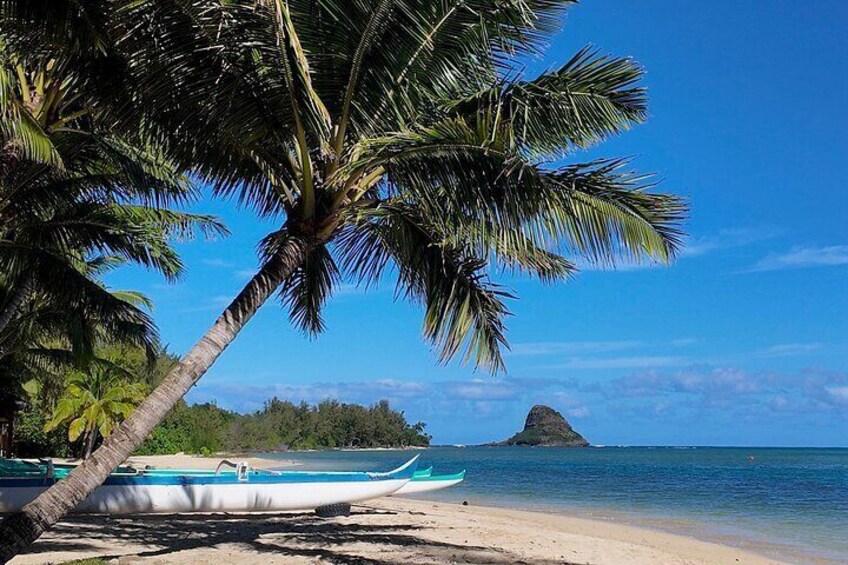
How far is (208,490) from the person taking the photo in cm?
1127

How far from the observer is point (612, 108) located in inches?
231

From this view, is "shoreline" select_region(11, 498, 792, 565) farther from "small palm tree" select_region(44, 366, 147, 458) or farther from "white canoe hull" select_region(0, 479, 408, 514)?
"small palm tree" select_region(44, 366, 147, 458)

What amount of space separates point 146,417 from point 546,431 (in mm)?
154117

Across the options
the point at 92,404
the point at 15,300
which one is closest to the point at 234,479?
the point at 15,300

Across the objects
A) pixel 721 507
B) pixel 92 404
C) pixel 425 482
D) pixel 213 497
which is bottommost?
pixel 721 507

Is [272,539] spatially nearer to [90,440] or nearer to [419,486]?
[419,486]

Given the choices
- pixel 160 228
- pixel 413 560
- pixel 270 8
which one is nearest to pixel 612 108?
pixel 270 8

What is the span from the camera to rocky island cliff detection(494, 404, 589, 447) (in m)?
154

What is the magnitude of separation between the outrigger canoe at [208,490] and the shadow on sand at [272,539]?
26 cm

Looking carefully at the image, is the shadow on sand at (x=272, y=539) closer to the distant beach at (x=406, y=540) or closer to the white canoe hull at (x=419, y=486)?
the distant beach at (x=406, y=540)

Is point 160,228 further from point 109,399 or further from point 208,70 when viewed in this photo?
point 109,399

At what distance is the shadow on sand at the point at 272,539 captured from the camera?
26.6 ft

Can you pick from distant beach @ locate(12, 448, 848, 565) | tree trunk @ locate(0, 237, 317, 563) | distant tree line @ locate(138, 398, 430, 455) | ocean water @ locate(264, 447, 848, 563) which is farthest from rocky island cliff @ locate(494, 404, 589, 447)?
tree trunk @ locate(0, 237, 317, 563)

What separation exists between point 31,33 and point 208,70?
1326 millimetres
